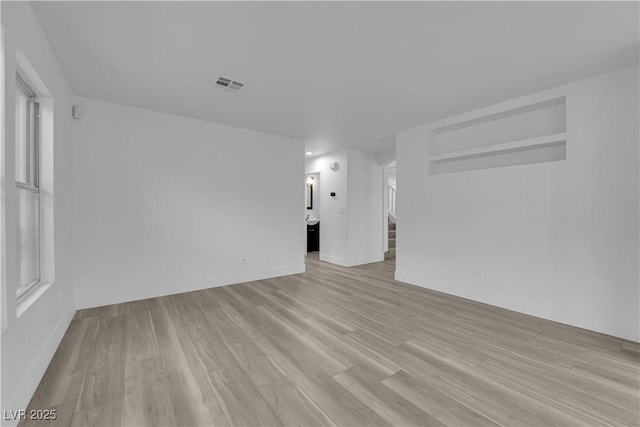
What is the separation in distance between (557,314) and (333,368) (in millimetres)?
2457

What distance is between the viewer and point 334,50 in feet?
6.97

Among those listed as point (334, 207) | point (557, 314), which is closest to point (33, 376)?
point (557, 314)

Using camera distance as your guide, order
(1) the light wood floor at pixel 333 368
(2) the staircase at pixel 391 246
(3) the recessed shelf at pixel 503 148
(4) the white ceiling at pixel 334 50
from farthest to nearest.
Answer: (2) the staircase at pixel 391 246, (3) the recessed shelf at pixel 503 148, (4) the white ceiling at pixel 334 50, (1) the light wood floor at pixel 333 368

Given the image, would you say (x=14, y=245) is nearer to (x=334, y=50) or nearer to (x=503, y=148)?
(x=334, y=50)

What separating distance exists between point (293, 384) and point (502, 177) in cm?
313

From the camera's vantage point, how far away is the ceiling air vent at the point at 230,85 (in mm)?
2641

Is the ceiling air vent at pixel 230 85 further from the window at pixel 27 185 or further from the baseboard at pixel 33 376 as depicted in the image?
the baseboard at pixel 33 376

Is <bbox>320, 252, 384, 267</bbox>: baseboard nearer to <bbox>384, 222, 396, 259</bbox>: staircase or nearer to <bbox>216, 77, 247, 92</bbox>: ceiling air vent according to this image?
<bbox>384, 222, 396, 259</bbox>: staircase

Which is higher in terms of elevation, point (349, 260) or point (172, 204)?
point (172, 204)

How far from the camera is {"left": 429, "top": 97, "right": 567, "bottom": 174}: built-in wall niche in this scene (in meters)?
2.92

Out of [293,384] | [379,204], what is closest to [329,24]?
[293,384]

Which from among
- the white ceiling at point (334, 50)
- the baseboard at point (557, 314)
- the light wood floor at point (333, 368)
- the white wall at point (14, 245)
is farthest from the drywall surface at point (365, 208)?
the white wall at point (14, 245)

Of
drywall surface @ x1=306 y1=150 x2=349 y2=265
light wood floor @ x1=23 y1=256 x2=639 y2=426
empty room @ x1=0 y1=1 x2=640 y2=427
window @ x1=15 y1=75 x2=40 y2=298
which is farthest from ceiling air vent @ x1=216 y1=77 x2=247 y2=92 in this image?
drywall surface @ x1=306 y1=150 x2=349 y2=265

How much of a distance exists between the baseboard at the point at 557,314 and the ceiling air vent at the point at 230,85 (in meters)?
3.48
